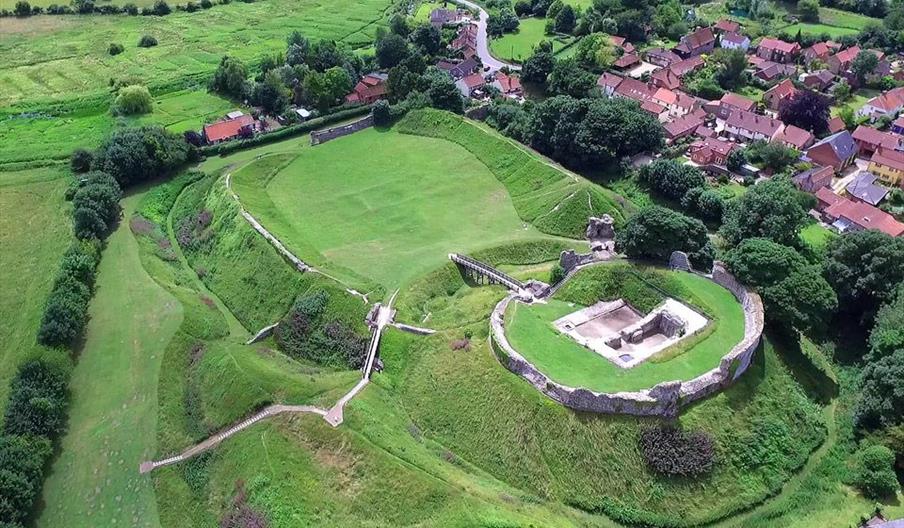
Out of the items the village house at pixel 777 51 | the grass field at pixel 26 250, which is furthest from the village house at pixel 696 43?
the grass field at pixel 26 250

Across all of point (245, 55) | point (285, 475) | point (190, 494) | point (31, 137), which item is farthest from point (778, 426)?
point (245, 55)

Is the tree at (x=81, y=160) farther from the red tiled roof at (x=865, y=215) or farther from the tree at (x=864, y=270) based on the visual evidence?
the red tiled roof at (x=865, y=215)

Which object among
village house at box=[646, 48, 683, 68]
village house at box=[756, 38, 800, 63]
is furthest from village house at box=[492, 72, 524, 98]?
village house at box=[756, 38, 800, 63]

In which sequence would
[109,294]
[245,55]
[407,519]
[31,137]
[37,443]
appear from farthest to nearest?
[245,55] → [31,137] → [109,294] → [37,443] → [407,519]

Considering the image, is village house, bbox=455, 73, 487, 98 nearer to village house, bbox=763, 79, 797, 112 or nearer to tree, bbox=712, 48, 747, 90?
tree, bbox=712, 48, 747, 90

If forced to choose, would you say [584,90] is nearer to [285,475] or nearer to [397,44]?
[397,44]
